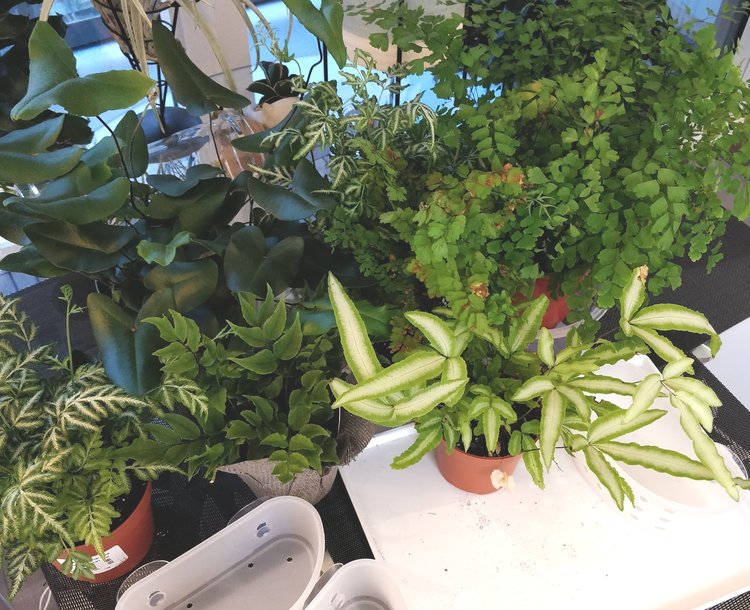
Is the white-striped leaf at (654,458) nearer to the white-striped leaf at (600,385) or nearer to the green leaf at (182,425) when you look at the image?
the white-striped leaf at (600,385)

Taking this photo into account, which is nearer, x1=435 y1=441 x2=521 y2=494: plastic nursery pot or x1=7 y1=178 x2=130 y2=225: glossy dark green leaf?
x1=7 y1=178 x2=130 y2=225: glossy dark green leaf

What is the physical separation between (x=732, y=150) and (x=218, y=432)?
2.50 ft

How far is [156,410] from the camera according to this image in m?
0.75

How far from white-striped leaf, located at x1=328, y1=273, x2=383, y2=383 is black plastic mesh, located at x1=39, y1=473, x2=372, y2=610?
409 millimetres

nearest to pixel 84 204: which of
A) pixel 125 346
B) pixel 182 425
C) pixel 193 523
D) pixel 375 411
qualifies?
pixel 125 346

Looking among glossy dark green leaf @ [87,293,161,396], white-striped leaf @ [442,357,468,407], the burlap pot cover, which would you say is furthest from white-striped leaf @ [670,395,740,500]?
glossy dark green leaf @ [87,293,161,396]

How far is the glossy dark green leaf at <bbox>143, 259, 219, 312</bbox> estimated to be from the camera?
800 mm

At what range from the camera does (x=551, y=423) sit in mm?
644

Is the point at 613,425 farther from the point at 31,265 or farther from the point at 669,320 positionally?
the point at 31,265

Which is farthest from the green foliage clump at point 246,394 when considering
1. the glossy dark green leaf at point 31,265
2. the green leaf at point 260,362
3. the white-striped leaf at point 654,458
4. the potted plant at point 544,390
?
the white-striped leaf at point 654,458

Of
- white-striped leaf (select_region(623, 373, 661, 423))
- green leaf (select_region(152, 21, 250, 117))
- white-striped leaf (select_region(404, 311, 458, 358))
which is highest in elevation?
green leaf (select_region(152, 21, 250, 117))

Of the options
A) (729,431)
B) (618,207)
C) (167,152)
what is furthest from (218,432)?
(729,431)

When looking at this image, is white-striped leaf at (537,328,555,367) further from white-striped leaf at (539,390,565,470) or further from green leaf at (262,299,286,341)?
green leaf at (262,299,286,341)

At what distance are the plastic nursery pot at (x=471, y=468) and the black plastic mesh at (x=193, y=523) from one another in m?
0.16
